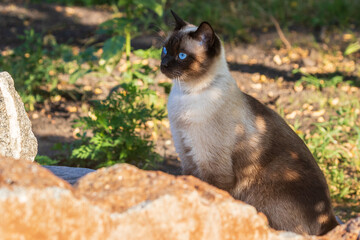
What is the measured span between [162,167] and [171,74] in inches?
Answer: 57.2

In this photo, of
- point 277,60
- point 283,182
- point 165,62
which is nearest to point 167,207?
point 283,182

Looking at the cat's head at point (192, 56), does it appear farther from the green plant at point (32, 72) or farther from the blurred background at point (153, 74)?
the green plant at point (32, 72)

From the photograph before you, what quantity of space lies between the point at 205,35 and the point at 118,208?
1488 millimetres

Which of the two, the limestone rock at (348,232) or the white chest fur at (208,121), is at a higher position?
the limestone rock at (348,232)

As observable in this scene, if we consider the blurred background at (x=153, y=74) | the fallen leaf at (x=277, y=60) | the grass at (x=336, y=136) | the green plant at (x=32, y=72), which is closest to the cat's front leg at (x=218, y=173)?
→ the blurred background at (x=153, y=74)

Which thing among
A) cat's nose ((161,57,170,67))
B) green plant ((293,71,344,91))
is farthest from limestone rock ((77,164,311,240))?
green plant ((293,71,344,91))

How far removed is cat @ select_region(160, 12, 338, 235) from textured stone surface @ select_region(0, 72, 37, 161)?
3.06ft

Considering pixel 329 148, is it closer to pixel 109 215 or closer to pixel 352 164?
pixel 352 164

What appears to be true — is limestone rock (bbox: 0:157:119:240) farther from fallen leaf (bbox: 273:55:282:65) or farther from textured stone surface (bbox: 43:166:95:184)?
fallen leaf (bbox: 273:55:282:65)

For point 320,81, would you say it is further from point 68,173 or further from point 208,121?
point 68,173

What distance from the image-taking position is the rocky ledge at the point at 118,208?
1536mm

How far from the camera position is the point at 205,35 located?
282cm

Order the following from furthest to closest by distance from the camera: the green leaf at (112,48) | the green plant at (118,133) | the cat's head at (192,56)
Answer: the green leaf at (112,48)
the green plant at (118,133)
the cat's head at (192,56)

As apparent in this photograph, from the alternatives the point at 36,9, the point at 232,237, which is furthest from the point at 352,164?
the point at 36,9
